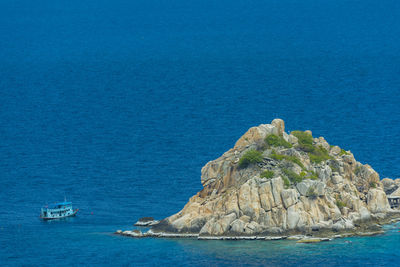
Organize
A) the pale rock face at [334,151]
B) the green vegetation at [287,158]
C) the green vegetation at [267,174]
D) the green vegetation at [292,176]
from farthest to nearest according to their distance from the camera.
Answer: the pale rock face at [334,151], the green vegetation at [287,158], the green vegetation at [292,176], the green vegetation at [267,174]

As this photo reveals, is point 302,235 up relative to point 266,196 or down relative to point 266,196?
down

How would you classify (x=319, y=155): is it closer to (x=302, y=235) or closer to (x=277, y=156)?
(x=277, y=156)

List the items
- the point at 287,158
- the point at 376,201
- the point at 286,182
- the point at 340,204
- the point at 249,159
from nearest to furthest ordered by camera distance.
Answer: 1. the point at 286,182
2. the point at 249,159
3. the point at 340,204
4. the point at 287,158
5. the point at 376,201

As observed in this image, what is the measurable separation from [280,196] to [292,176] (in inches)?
204

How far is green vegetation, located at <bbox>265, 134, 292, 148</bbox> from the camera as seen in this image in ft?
573

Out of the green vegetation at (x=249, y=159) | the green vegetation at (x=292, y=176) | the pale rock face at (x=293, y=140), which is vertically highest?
the pale rock face at (x=293, y=140)

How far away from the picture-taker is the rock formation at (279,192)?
16150cm

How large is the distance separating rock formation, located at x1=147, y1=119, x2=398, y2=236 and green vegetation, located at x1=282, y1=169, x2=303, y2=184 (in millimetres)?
174

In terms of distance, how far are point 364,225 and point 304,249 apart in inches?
720

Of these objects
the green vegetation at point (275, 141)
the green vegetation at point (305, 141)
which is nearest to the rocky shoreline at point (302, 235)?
the green vegetation at point (305, 141)

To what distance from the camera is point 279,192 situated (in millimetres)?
162875

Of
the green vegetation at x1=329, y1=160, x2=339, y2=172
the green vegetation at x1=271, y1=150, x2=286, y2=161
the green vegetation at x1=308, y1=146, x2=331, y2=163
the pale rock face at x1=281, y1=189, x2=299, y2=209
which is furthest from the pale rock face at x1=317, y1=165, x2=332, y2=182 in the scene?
the pale rock face at x1=281, y1=189, x2=299, y2=209

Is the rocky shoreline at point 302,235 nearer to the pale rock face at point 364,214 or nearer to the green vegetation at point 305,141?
the pale rock face at point 364,214

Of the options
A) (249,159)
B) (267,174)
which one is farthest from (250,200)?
(249,159)
